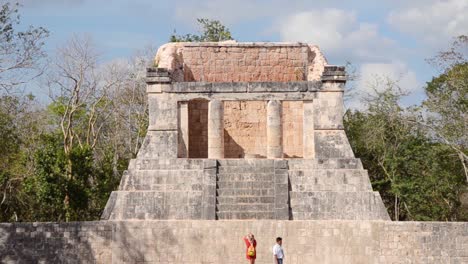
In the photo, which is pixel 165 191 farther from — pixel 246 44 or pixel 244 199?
pixel 246 44

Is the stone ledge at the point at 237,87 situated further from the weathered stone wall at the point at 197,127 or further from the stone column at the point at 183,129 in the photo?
the weathered stone wall at the point at 197,127

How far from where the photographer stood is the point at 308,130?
19.3m

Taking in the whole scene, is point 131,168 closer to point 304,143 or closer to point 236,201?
point 236,201

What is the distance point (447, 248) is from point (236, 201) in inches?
178

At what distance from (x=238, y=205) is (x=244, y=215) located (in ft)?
1.01

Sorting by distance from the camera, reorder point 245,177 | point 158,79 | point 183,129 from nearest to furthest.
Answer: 1. point 245,177
2. point 158,79
3. point 183,129

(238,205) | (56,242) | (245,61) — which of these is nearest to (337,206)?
(238,205)

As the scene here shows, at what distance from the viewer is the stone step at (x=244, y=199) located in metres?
17.2

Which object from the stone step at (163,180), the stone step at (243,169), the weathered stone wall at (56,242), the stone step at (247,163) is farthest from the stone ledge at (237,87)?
the weathered stone wall at (56,242)

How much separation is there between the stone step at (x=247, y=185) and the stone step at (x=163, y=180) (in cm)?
49

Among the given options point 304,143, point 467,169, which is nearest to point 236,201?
point 304,143

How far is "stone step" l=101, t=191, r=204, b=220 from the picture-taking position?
17.0m

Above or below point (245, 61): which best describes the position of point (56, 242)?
below

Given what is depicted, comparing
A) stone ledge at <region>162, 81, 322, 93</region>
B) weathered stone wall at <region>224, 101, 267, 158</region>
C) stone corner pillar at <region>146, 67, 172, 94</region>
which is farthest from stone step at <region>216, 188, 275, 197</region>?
weathered stone wall at <region>224, 101, 267, 158</region>
